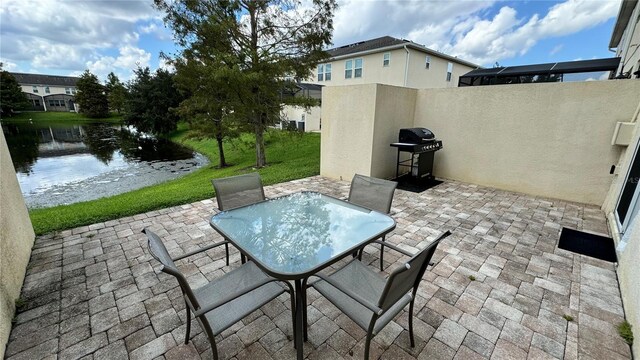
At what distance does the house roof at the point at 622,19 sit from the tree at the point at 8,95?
52475 millimetres

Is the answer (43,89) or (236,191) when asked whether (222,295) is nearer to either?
(236,191)

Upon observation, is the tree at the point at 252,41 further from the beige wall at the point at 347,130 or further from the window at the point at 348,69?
the window at the point at 348,69

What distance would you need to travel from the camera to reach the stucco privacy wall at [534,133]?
4312mm

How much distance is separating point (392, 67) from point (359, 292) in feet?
48.4

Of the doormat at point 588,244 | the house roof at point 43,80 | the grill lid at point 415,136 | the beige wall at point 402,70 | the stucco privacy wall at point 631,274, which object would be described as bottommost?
the doormat at point 588,244

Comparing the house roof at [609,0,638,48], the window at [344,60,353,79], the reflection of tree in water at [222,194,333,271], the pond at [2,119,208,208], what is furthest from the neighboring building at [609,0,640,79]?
the pond at [2,119,208,208]

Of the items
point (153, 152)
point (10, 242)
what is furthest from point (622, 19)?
point (153, 152)

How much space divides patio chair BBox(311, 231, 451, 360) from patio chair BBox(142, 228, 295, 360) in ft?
1.08

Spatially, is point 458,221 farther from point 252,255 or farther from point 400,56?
point 400,56

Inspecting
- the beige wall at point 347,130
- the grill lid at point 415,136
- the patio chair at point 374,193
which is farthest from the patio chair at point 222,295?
the grill lid at point 415,136

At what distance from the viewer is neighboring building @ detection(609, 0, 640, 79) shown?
5514mm

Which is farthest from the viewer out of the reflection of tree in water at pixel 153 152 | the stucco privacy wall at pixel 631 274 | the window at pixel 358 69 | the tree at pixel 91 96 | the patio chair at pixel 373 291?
the tree at pixel 91 96

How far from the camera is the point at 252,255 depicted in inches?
66.3

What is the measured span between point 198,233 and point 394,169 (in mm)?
4533
